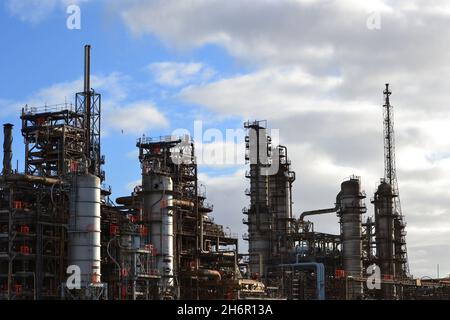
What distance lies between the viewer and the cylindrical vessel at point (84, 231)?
75938 mm

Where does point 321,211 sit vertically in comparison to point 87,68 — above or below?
below

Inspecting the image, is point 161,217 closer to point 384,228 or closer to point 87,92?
A: point 87,92

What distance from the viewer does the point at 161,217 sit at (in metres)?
85.4

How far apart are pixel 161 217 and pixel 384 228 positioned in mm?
39421

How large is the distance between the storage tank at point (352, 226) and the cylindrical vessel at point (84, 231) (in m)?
40.9

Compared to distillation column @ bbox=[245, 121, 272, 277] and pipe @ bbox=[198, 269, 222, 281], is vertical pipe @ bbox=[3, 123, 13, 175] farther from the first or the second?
distillation column @ bbox=[245, 121, 272, 277]


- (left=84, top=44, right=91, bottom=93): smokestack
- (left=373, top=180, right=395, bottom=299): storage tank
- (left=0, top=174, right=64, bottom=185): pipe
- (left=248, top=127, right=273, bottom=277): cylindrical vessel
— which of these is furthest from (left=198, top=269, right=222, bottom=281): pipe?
(left=373, top=180, right=395, bottom=299): storage tank

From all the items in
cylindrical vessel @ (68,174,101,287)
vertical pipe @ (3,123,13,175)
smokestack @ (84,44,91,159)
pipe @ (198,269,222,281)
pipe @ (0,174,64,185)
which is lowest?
pipe @ (198,269,222,281)

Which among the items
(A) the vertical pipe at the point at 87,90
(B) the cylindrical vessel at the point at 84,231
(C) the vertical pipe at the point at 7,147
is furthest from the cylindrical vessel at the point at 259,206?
(B) the cylindrical vessel at the point at 84,231

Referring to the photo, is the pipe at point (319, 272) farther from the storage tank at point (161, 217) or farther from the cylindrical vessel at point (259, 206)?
the storage tank at point (161, 217)

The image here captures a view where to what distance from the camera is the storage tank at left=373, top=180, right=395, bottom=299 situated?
114m

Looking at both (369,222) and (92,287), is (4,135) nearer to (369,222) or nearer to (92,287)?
(92,287)

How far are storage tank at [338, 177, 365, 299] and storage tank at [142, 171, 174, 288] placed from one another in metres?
29.8

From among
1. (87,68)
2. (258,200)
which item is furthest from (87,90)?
(258,200)
